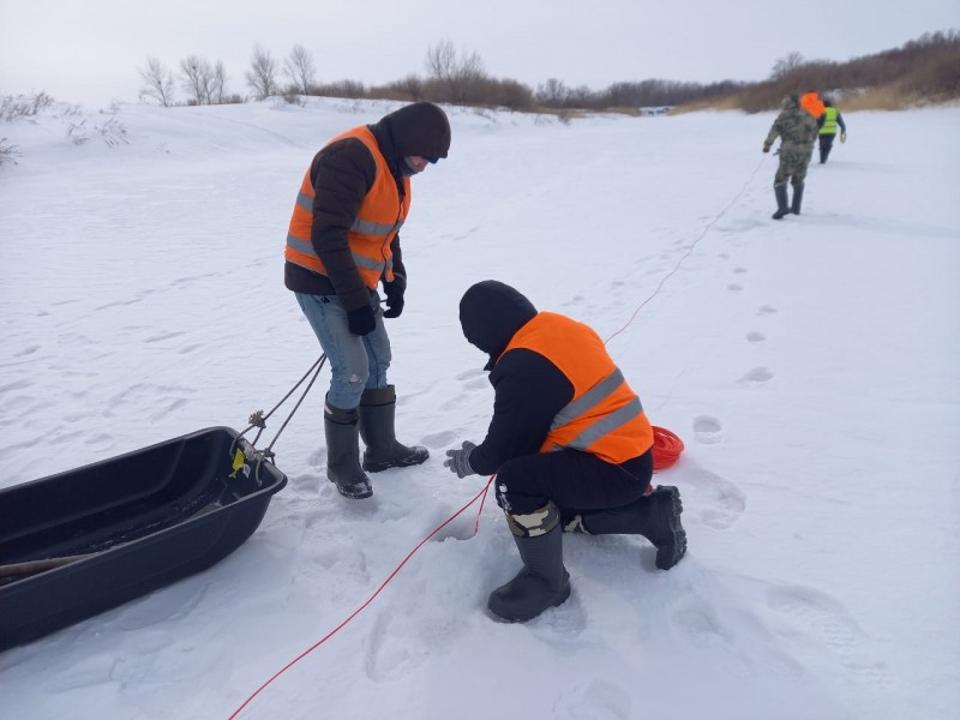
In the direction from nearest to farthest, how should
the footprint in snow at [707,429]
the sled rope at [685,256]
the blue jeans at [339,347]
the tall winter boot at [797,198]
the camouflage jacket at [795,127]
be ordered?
1. the blue jeans at [339,347]
2. the footprint in snow at [707,429]
3. the sled rope at [685,256]
4. the camouflage jacket at [795,127]
5. the tall winter boot at [797,198]

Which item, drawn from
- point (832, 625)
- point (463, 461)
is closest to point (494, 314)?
point (463, 461)

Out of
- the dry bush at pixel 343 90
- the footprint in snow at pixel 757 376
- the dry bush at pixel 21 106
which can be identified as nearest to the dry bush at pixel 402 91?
the dry bush at pixel 343 90

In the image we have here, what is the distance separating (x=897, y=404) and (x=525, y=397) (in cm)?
261

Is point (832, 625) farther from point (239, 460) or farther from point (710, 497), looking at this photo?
point (239, 460)

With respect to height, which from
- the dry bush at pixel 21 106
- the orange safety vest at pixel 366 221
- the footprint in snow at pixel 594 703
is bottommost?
the footprint in snow at pixel 594 703

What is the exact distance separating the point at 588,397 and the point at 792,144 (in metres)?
7.28

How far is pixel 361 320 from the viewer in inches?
94.6

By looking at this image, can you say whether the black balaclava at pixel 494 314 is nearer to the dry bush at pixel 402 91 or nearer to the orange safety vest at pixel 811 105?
the orange safety vest at pixel 811 105

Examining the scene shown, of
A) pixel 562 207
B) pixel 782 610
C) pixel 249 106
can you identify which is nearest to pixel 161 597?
pixel 782 610

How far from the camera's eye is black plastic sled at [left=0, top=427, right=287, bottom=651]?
1.88 metres

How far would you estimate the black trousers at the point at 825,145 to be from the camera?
11609 millimetres

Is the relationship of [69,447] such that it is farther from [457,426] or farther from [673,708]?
[673,708]

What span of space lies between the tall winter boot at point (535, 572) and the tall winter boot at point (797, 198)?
7.37 meters

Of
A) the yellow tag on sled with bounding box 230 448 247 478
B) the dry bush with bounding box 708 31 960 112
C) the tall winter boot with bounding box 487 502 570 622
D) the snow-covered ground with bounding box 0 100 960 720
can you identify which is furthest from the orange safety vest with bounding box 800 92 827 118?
the dry bush with bounding box 708 31 960 112
